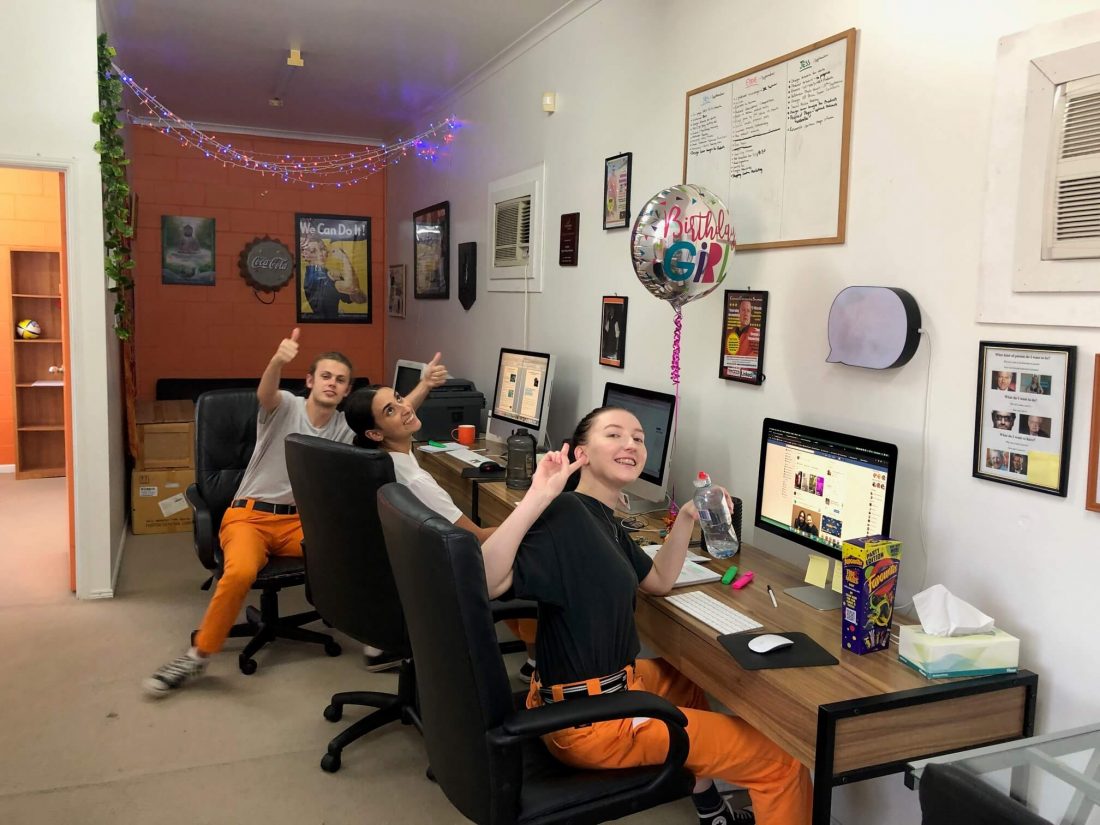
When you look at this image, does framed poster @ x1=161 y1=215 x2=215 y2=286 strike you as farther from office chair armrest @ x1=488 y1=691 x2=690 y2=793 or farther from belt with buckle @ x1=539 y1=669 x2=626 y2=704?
office chair armrest @ x1=488 y1=691 x2=690 y2=793

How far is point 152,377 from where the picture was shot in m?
6.95

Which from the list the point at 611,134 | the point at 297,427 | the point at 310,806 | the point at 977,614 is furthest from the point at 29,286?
the point at 977,614

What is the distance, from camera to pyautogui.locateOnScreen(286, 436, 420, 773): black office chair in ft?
8.06

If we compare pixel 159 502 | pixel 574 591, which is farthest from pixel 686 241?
pixel 159 502

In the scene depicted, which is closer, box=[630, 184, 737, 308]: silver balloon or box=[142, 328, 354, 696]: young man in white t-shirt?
box=[630, 184, 737, 308]: silver balloon

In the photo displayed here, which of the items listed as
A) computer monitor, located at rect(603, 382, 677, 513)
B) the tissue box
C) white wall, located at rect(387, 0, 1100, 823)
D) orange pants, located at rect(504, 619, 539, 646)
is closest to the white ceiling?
white wall, located at rect(387, 0, 1100, 823)

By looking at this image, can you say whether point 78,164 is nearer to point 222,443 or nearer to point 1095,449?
point 222,443

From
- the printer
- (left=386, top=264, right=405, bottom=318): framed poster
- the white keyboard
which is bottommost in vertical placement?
the white keyboard

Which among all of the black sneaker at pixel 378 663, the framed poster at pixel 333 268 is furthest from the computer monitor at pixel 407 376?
Answer: the framed poster at pixel 333 268

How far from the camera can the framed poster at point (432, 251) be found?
18.9 ft

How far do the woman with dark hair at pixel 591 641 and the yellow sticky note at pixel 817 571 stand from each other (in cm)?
46

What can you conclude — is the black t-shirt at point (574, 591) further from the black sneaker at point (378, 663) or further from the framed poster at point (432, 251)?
the framed poster at point (432, 251)

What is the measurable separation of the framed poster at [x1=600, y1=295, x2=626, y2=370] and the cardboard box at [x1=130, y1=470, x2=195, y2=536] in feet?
9.41

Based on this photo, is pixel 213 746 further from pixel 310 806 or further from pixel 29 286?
pixel 29 286
